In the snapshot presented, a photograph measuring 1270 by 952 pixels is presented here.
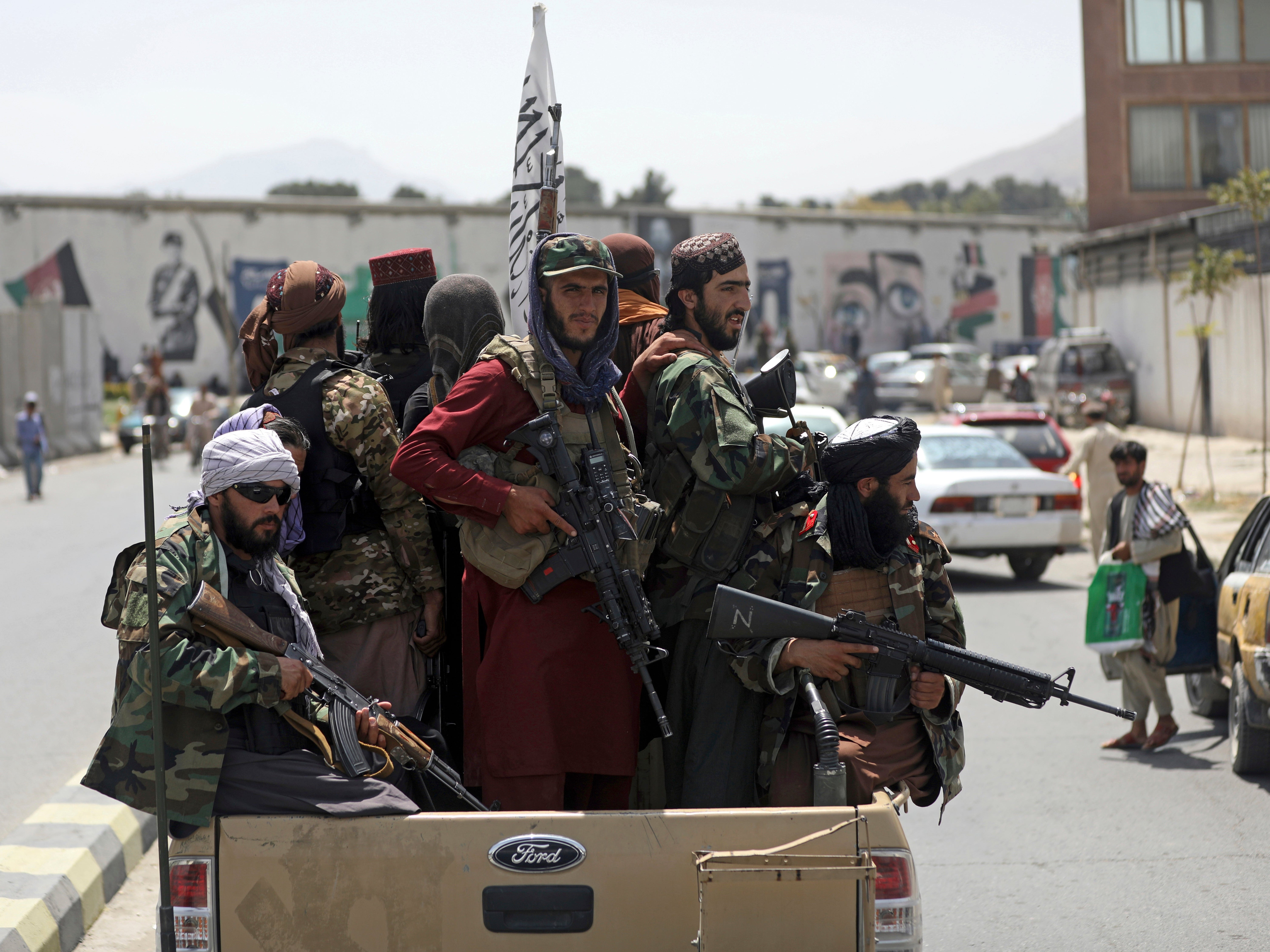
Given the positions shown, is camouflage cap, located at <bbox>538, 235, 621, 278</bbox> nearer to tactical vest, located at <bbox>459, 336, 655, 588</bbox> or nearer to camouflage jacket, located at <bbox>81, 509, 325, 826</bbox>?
tactical vest, located at <bbox>459, 336, 655, 588</bbox>

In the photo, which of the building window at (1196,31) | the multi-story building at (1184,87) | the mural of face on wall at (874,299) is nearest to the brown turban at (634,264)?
the multi-story building at (1184,87)

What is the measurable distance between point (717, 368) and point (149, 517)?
62.1 inches

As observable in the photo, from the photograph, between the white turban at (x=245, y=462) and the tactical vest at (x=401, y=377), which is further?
the tactical vest at (x=401, y=377)

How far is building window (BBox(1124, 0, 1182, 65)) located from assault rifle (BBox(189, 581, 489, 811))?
3667 centimetres

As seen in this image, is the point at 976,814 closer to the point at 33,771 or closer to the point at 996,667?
the point at 996,667

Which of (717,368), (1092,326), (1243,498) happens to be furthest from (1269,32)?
(717,368)

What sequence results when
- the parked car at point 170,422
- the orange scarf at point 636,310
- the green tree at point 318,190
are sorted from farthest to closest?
the green tree at point 318,190, the parked car at point 170,422, the orange scarf at point 636,310

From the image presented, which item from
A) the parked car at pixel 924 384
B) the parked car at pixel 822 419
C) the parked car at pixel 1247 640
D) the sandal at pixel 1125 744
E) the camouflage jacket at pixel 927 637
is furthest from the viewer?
the parked car at pixel 924 384

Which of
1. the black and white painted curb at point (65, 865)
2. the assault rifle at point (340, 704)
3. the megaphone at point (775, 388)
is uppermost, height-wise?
the megaphone at point (775, 388)

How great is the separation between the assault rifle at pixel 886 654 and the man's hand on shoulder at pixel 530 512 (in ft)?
1.44

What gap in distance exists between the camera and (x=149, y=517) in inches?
100

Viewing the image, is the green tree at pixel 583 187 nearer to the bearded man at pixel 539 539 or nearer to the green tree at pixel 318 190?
the green tree at pixel 318 190

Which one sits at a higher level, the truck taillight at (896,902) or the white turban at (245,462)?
the white turban at (245,462)

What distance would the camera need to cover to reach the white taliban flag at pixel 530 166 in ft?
16.2
